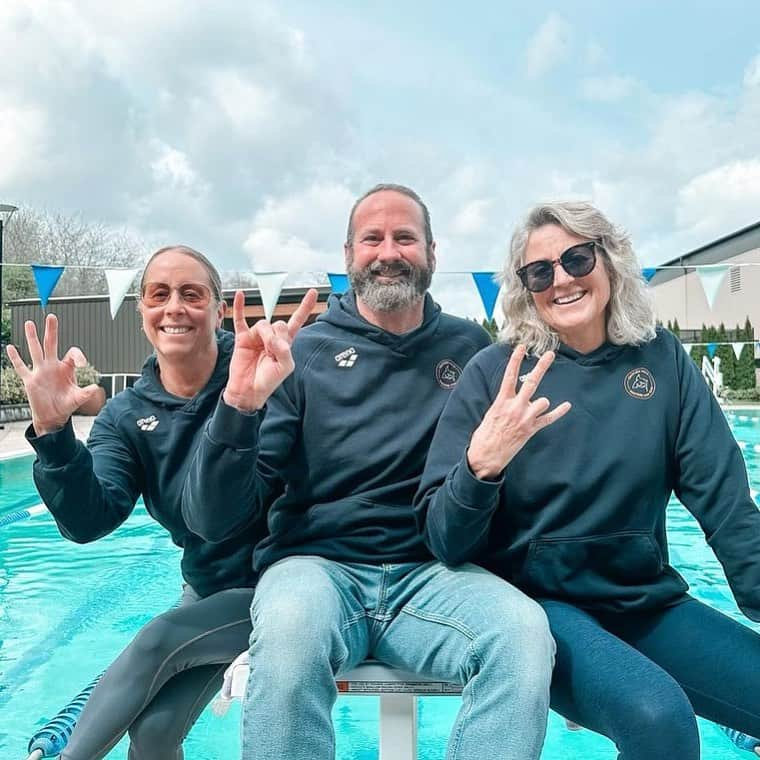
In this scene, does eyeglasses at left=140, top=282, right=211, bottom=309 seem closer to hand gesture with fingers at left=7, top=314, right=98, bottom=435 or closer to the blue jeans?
hand gesture with fingers at left=7, top=314, right=98, bottom=435

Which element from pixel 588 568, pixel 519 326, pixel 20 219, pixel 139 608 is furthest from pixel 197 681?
pixel 20 219

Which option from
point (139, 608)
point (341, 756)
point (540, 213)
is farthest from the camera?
point (139, 608)

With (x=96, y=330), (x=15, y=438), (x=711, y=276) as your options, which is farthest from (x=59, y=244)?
(x=711, y=276)

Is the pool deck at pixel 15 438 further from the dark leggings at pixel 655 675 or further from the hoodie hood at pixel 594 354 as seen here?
the dark leggings at pixel 655 675

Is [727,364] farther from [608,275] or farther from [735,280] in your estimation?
[608,275]

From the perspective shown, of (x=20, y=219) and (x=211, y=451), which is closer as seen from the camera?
(x=211, y=451)

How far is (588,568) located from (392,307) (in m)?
0.96

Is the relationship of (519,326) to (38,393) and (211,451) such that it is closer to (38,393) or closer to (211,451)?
(211,451)

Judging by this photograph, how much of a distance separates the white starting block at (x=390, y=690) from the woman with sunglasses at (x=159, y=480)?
203 millimetres

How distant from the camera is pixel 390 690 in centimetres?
181

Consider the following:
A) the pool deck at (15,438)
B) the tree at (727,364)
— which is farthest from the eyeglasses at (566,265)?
the tree at (727,364)

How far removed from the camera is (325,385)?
86.4 inches

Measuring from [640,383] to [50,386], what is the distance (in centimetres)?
167

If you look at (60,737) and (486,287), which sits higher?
(486,287)
